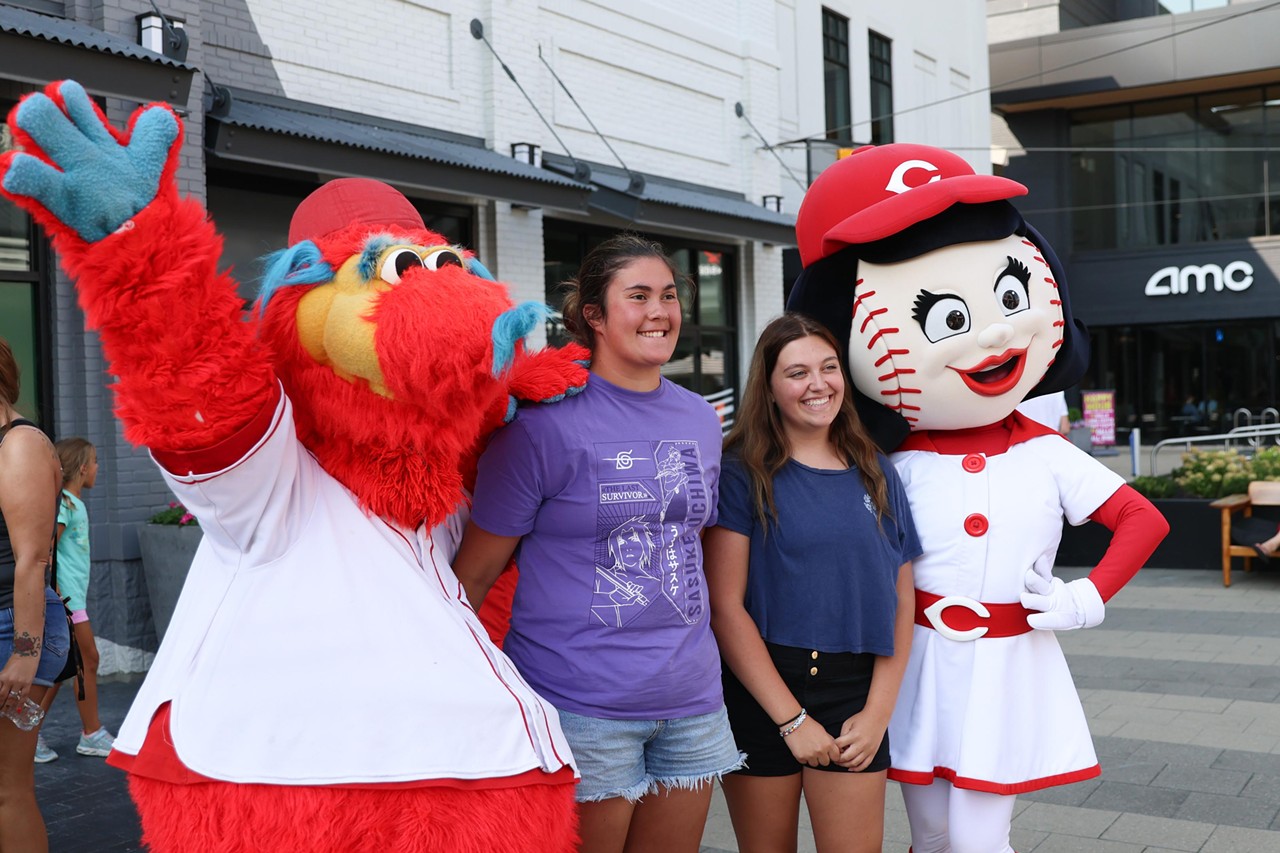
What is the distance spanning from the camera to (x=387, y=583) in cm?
225

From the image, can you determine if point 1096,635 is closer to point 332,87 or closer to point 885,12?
point 332,87

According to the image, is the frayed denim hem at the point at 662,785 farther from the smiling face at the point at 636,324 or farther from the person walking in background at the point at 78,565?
the person walking in background at the point at 78,565

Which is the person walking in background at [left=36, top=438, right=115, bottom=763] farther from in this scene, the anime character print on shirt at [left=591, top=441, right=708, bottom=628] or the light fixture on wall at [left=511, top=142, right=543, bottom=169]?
the light fixture on wall at [left=511, top=142, right=543, bottom=169]

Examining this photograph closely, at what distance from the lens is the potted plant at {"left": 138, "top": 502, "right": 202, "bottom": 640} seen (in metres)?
6.90

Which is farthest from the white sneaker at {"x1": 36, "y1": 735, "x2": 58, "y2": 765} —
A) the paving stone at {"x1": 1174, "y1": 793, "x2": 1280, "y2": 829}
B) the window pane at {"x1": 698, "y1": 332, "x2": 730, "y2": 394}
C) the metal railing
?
the metal railing

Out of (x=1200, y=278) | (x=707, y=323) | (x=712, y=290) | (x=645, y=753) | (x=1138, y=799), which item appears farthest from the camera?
(x=1200, y=278)

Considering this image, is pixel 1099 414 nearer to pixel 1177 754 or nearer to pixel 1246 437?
pixel 1246 437

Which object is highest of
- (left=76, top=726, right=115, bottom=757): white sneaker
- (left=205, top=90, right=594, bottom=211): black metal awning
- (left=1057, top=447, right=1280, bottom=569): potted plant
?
(left=205, top=90, right=594, bottom=211): black metal awning

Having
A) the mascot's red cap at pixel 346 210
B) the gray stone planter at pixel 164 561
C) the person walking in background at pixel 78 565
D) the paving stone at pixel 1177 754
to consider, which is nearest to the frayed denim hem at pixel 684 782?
the mascot's red cap at pixel 346 210

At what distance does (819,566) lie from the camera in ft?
9.61

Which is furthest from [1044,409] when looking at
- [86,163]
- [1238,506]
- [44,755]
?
[86,163]

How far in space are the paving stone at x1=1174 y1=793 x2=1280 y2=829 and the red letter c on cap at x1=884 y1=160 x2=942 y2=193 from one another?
8.90 feet

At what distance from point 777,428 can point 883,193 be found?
736 millimetres

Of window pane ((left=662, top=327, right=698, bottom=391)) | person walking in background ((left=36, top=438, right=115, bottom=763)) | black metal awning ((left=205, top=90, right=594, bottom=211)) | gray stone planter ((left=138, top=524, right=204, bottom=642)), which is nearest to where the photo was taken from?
person walking in background ((left=36, top=438, right=115, bottom=763))
